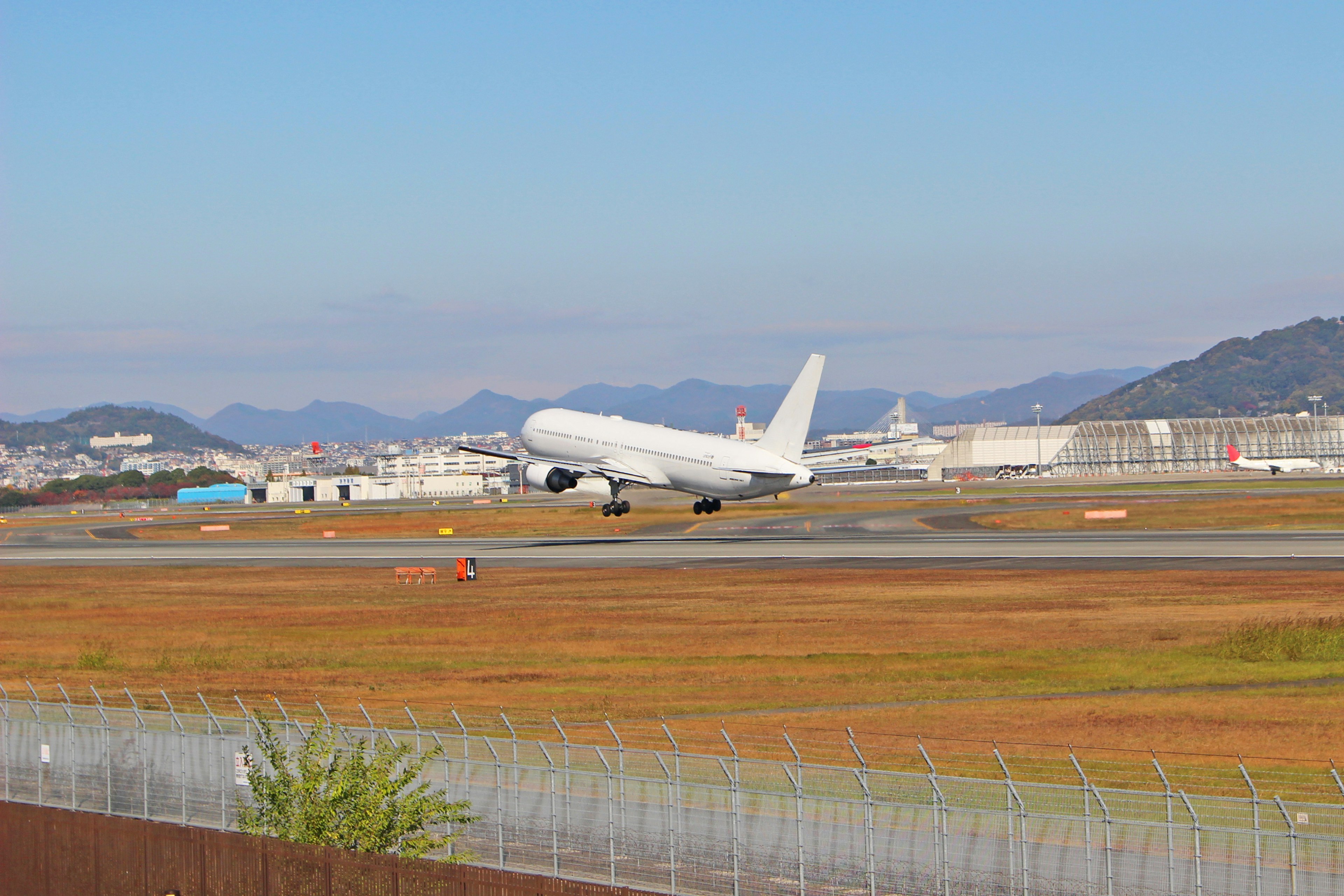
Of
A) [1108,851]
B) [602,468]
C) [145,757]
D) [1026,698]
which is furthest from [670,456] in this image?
[1108,851]

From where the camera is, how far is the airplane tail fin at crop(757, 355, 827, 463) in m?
85.7

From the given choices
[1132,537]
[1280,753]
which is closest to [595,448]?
[1132,537]

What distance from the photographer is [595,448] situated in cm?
9812

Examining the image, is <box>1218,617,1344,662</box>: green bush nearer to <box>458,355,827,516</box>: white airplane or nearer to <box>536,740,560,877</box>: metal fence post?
<box>536,740,560,877</box>: metal fence post

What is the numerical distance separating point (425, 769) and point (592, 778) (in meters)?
3.39

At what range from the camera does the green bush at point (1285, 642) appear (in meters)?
41.1

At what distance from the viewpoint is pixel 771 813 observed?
2027 cm

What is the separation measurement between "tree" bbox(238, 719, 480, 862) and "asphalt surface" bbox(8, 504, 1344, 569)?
172ft

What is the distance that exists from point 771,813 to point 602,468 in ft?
250

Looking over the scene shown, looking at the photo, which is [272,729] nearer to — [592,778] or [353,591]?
[592,778]

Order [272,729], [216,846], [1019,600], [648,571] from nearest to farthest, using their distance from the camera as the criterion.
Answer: [216,846] < [272,729] < [1019,600] < [648,571]

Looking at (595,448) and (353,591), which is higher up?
(595,448)

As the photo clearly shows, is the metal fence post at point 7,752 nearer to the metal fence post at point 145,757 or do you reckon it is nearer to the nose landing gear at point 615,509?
the metal fence post at point 145,757

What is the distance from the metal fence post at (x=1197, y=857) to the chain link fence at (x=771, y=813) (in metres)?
0.07
